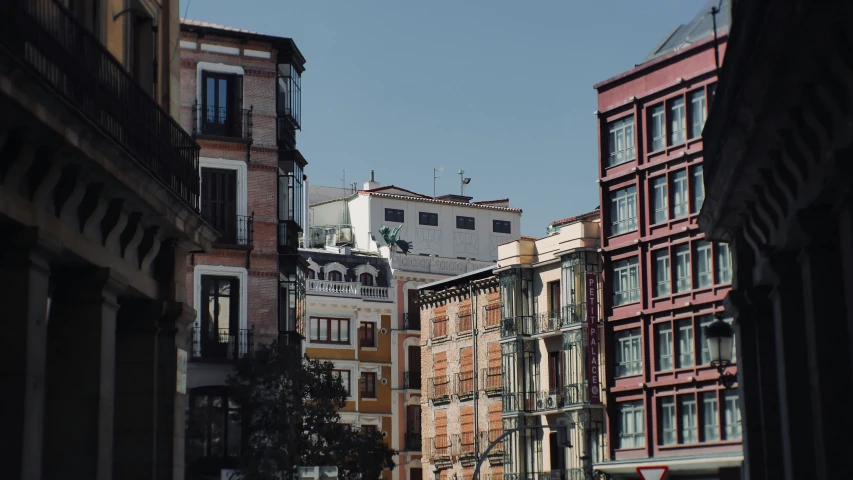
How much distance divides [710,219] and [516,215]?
74.2 metres

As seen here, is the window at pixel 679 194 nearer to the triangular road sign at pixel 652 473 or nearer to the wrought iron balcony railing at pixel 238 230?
the wrought iron balcony railing at pixel 238 230

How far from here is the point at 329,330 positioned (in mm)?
84875

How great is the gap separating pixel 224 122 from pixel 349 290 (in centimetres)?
3813

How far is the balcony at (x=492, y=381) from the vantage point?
240 ft

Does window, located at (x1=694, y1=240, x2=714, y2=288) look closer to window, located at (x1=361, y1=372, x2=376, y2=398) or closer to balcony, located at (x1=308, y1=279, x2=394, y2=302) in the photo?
balcony, located at (x1=308, y1=279, x2=394, y2=302)

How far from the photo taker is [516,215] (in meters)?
98.6

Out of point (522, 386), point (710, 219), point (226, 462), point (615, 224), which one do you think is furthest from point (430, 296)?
point (710, 219)

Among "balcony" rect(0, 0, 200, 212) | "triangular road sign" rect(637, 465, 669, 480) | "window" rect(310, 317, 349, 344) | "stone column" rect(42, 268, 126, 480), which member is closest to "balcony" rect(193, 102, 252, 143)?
"balcony" rect(0, 0, 200, 212)

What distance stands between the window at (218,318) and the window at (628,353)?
732 inches

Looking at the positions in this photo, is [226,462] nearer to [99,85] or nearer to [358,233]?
[99,85]

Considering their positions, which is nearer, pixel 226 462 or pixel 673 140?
pixel 226 462

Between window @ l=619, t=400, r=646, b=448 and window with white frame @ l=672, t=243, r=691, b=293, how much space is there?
5.00 metres

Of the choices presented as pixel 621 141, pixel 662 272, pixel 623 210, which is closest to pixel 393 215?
pixel 621 141

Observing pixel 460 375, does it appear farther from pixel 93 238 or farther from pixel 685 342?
pixel 93 238
